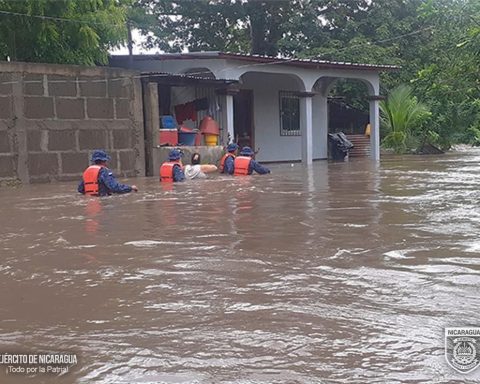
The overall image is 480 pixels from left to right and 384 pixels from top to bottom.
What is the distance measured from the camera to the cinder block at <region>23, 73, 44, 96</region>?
13774 mm

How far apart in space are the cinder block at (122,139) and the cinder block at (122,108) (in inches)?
13.6

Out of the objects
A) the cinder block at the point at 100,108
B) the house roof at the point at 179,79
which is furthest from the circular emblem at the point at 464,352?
the house roof at the point at 179,79

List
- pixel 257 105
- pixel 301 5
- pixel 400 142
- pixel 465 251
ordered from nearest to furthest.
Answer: pixel 465 251 → pixel 257 105 → pixel 400 142 → pixel 301 5

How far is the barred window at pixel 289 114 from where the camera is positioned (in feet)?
75.5

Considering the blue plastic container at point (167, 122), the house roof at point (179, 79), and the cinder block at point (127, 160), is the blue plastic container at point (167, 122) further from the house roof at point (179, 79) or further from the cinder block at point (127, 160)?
the cinder block at point (127, 160)

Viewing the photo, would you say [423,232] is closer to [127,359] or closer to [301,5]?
[127,359]

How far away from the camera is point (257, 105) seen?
22156 mm

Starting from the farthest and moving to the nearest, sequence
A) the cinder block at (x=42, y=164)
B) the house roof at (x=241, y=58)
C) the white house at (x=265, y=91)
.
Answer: the white house at (x=265, y=91), the house roof at (x=241, y=58), the cinder block at (x=42, y=164)

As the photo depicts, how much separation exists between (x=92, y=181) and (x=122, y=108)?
4683 mm

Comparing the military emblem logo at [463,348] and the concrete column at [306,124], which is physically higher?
the concrete column at [306,124]

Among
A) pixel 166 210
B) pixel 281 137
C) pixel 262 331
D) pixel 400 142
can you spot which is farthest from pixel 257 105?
pixel 262 331

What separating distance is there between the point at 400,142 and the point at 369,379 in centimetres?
2477

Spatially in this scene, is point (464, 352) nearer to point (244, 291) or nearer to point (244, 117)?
point (244, 291)

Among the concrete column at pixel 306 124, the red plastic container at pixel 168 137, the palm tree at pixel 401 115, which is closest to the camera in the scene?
the red plastic container at pixel 168 137
